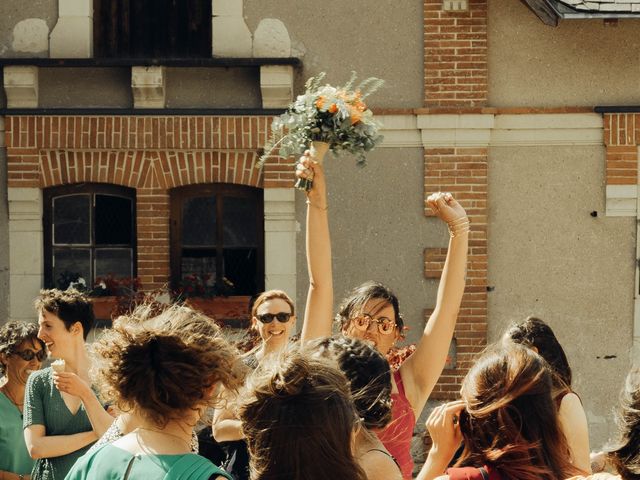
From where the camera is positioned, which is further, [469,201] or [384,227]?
[384,227]

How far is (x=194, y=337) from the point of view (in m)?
2.79

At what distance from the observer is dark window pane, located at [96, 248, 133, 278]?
9945mm

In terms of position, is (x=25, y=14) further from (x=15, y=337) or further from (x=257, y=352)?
(x=257, y=352)

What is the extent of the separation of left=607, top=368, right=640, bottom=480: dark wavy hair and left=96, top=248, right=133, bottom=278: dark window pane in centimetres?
771

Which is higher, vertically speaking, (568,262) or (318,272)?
(318,272)

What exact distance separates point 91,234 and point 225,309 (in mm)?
1477

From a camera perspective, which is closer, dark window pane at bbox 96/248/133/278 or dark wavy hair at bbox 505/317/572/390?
dark wavy hair at bbox 505/317/572/390

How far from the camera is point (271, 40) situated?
31.5 feet

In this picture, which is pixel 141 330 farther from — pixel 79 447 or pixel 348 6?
pixel 348 6

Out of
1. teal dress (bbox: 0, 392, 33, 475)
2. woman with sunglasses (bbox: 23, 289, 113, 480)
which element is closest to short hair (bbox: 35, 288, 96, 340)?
woman with sunglasses (bbox: 23, 289, 113, 480)

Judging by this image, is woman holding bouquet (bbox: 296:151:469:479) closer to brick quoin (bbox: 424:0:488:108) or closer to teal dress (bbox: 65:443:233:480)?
teal dress (bbox: 65:443:233:480)

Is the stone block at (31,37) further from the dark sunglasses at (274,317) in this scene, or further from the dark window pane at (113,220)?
the dark sunglasses at (274,317)

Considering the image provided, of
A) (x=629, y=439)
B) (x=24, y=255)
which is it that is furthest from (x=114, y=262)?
(x=629, y=439)

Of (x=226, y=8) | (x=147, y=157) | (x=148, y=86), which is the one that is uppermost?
(x=226, y=8)
